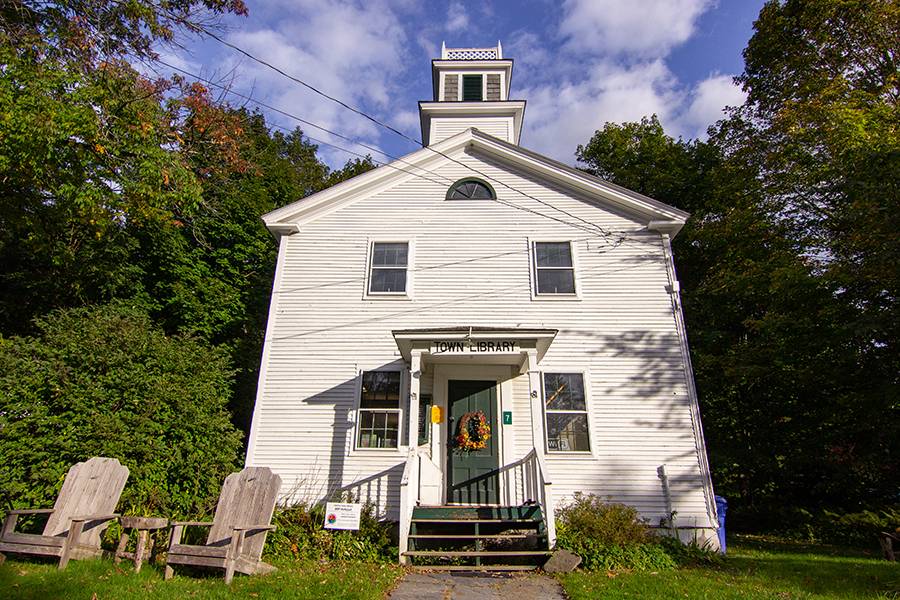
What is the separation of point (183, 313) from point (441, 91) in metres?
10.9

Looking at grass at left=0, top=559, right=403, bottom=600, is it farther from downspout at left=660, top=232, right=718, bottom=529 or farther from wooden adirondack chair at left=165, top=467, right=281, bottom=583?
downspout at left=660, top=232, right=718, bottom=529

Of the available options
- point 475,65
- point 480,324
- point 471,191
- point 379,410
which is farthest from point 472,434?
point 475,65

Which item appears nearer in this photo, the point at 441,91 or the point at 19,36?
the point at 19,36

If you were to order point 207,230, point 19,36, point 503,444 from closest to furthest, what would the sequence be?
1. point 19,36
2. point 503,444
3. point 207,230

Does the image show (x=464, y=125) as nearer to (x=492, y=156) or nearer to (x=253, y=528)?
(x=492, y=156)

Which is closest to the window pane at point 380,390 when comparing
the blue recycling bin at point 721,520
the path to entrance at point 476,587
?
the path to entrance at point 476,587

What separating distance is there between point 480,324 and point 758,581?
5772 mm

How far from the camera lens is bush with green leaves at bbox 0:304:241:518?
23.6 ft

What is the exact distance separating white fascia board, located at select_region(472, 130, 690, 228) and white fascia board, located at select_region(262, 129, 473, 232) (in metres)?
0.83

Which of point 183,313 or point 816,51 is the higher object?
point 816,51

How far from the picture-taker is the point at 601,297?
9.87 meters

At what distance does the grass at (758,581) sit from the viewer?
548 cm

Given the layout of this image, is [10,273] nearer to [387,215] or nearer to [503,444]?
[387,215]

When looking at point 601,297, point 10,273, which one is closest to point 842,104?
point 601,297
